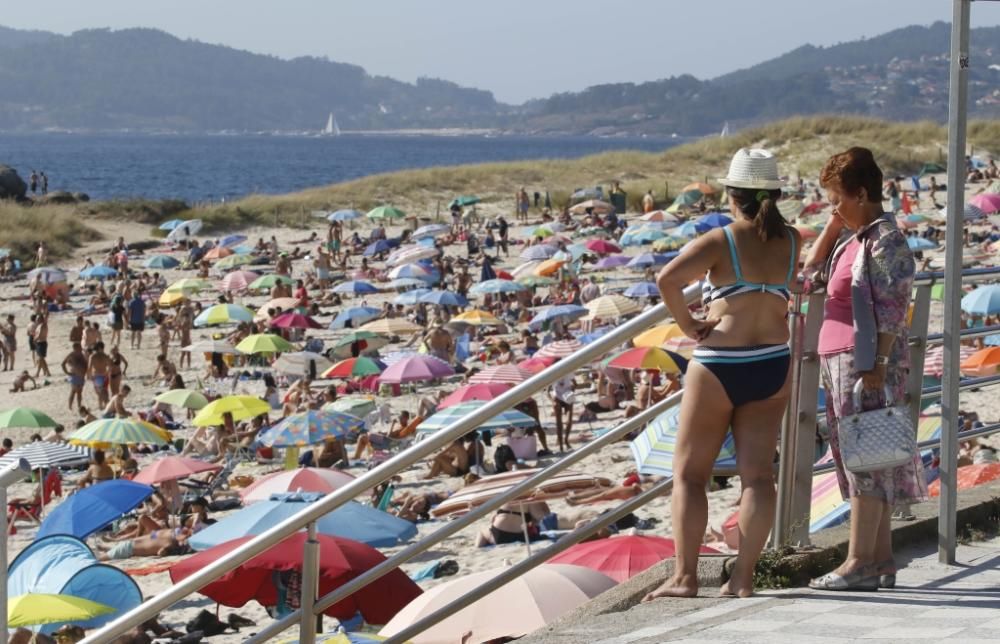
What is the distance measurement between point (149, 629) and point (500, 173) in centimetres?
4360

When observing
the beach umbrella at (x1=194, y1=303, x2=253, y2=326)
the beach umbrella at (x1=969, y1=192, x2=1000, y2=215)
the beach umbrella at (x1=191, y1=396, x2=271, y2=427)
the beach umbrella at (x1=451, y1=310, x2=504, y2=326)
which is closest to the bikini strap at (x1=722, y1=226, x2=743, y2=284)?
the beach umbrella at (x1=191, y1=396, x2=271, y2=427)

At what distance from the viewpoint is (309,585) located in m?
3.54

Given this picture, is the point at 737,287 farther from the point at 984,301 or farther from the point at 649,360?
the point at 984,301

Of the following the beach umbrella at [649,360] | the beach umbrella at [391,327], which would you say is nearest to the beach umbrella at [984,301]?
the beach umbrella at [649,360]

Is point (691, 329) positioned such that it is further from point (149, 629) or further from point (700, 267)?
point (149, 629)

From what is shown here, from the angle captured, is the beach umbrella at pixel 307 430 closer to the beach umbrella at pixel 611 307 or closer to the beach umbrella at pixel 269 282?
the beach umbrella at pixel 611 307

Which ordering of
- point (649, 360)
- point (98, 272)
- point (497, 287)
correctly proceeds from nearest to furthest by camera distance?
point (649, 360)
point (497, 287)
point (98, 272)

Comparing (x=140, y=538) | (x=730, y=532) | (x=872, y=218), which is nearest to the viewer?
(x=872, y=218)

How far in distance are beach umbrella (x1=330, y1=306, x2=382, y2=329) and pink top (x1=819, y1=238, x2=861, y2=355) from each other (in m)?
21.6

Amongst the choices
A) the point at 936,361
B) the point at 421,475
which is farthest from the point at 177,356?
the point at 936,361

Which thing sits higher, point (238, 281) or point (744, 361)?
point (744, 361)

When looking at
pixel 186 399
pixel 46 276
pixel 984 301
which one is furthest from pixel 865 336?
pixel 46 276

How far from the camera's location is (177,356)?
83.9ft

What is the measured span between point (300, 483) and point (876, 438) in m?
7.46
